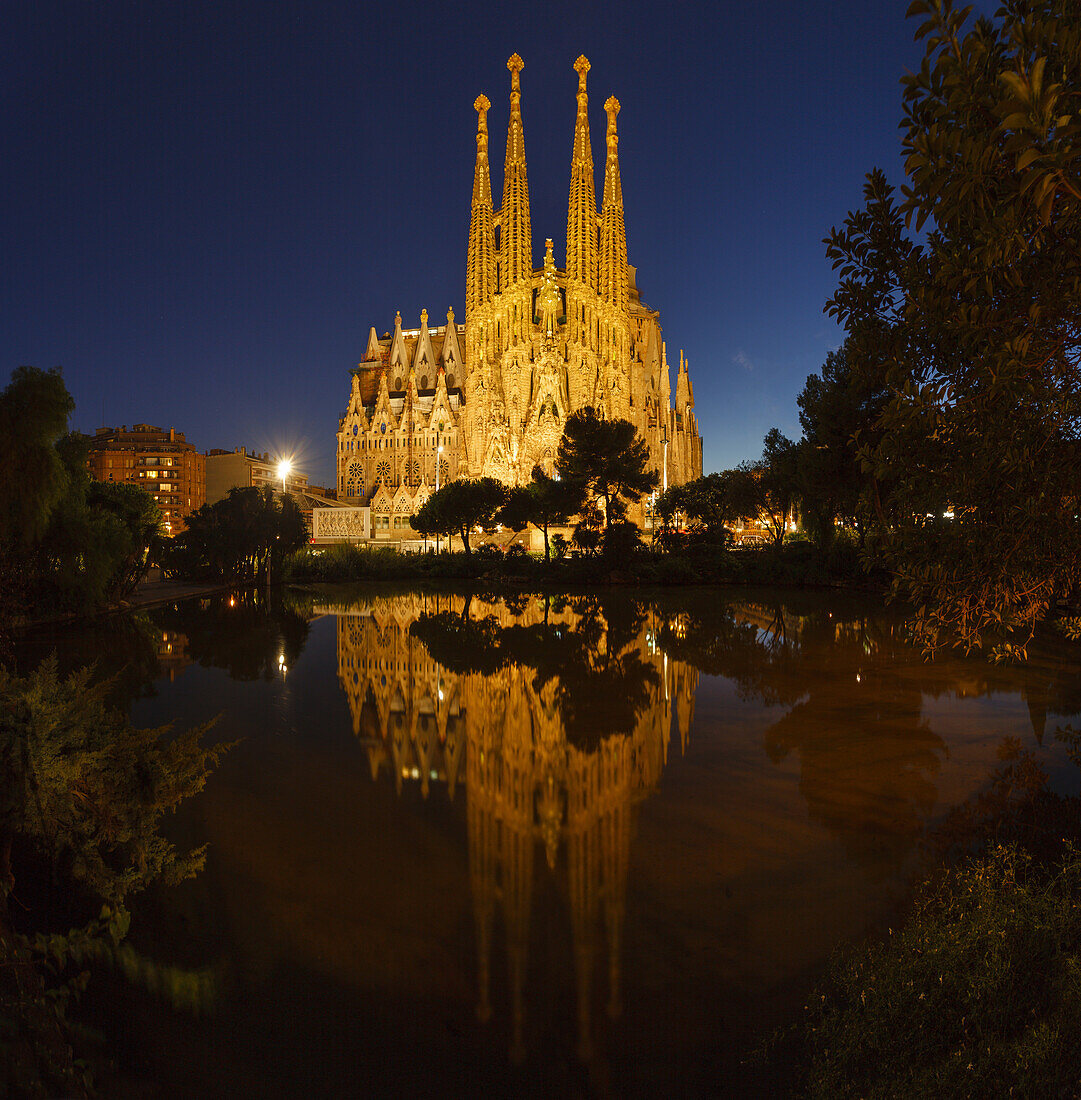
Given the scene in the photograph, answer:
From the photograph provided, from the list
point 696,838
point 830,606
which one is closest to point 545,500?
point 830,606

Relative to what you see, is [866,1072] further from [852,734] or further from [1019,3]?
[852,734]

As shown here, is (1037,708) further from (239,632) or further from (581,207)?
(581,207)

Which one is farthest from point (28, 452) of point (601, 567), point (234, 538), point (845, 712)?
point (601, 567)

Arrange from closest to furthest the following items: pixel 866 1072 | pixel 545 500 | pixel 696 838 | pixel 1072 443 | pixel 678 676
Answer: pixel 866 1072
pixel 1072 443
pixel 696 838
pixel 678 676
pixel 545 500

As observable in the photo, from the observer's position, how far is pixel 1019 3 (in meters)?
2.53

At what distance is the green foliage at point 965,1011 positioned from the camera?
2096mm

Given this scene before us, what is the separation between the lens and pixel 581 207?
5238 centimetres

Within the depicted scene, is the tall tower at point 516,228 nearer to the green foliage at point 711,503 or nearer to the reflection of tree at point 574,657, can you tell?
the green foliage at point 711,503

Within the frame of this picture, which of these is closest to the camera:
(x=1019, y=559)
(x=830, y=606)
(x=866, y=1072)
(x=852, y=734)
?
(x=866, y=1072)

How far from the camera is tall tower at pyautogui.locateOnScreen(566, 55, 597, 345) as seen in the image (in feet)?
172

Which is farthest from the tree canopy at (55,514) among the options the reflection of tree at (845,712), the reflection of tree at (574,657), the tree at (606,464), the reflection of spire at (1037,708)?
the tree at (606,464)

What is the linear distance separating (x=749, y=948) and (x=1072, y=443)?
303 centimetres

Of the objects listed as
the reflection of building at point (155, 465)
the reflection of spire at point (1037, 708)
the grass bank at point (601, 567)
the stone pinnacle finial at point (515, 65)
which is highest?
the stone pinnacle finial at point (515, 65)

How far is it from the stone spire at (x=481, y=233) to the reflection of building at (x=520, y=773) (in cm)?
4860
